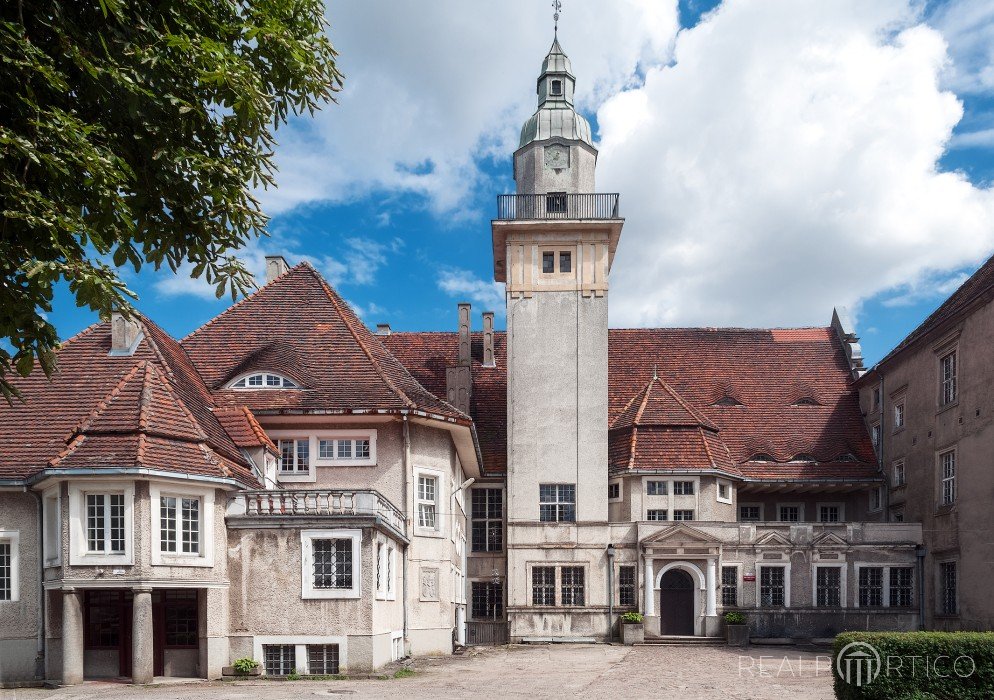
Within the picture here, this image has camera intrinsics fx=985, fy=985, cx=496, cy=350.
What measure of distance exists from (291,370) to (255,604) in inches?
326

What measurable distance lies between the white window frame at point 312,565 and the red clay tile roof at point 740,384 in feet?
51.6

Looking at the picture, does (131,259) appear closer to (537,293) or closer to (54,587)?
(54,587)

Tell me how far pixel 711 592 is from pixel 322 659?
17.7 m

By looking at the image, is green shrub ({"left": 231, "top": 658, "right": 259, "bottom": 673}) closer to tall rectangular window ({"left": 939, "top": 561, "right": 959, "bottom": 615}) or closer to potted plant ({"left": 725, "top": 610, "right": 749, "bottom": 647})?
potted plant ({"left": 725, "top": 610, "right": 749, "bottom": 647})

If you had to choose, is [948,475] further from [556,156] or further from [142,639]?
[142,639]

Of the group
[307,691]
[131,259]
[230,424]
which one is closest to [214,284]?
[131,259]

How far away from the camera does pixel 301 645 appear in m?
23.1

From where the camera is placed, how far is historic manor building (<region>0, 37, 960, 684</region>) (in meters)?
22.5

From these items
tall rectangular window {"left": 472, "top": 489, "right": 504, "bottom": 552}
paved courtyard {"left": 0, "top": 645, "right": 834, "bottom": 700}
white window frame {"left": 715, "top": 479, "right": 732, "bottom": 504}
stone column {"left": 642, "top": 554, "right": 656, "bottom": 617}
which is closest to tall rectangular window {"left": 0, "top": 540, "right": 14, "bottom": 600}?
paved courtyard {"left": 0, "top": 645, "right": 834, "bottom": 700}

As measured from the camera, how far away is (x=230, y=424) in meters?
27.0

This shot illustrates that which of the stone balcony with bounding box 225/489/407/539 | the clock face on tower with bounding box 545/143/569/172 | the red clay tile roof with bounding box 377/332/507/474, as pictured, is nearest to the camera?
the stone balcony with bounding box 225/489/407/539

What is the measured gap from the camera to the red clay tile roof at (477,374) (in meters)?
39.5

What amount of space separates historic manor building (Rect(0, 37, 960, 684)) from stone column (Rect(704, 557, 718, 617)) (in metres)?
0.13

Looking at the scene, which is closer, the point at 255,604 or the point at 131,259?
the point at 131,259
